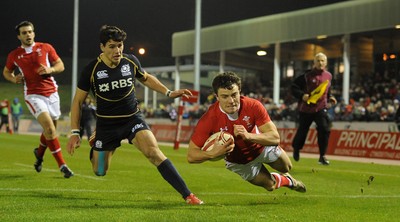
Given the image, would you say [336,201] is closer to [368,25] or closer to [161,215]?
[161,215]

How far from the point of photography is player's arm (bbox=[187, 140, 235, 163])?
6.81m

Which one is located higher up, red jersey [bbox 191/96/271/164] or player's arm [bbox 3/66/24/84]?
player's arm [bbox 3/66/24/84]

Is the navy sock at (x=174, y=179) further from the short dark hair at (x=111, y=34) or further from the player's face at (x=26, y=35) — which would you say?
the player's face at (x=26, y=35)

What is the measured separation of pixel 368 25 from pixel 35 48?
93.3ft

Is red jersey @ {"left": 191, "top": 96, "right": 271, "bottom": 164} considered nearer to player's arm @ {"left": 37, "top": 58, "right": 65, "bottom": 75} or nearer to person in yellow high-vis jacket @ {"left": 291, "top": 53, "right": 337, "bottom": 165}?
player's arm @ {"left": 37, "top": 58, "right": 65, "bottom": 75}

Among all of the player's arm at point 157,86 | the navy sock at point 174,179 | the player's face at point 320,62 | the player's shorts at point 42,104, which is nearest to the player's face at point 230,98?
the navy sock at point 174,179

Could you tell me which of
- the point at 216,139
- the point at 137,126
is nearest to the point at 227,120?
the point at 216,139

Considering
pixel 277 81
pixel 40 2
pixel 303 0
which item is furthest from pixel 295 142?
pixel 40 2

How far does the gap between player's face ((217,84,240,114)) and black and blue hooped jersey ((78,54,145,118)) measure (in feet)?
5.34

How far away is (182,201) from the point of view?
26.1 feet

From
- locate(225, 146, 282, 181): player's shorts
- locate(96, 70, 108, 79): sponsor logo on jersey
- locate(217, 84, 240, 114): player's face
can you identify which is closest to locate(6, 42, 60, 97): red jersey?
locate(96, 70, 108, 79): sponsor logo on jersey

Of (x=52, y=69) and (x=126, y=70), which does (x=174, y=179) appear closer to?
(x=126, y=70)

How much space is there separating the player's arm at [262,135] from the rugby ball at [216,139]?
113 millimetres

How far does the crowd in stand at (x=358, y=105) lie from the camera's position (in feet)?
87.0
